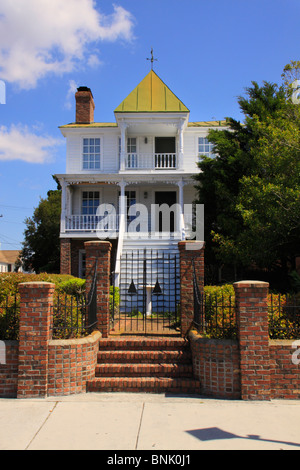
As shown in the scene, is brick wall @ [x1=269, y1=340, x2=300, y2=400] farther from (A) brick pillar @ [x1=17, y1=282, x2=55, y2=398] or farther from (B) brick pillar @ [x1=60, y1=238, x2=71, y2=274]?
(B) brick pillar @ [x1=60, y1=238, x2=71, y2=274]

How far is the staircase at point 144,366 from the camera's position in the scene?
5.94 m

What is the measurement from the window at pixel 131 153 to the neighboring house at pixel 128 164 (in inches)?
2.0

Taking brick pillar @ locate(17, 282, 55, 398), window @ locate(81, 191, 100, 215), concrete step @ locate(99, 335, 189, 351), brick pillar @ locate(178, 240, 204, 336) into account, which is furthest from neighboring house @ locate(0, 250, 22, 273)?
brick pillar @ locate(17, 282, 55, 398)

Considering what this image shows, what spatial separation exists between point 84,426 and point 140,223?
1499 centimetres

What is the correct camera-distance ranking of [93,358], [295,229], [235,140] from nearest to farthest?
[93,358]
[295,229]
[235,140]

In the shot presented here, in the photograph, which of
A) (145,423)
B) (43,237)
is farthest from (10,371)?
(43,237)

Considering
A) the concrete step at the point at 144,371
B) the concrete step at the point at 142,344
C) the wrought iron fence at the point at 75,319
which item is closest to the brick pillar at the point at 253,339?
the concrete step at the point at 144,371

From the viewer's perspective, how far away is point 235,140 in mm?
11961

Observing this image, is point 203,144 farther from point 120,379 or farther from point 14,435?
point 14,435

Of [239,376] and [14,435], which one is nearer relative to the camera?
[14,435]

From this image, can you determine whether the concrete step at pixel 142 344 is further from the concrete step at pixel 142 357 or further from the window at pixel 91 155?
the window at pixel 91 155

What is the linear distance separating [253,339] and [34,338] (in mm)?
3267

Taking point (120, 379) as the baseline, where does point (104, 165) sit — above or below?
above

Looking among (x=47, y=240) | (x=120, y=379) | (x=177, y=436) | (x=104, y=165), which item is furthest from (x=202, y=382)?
(x=47, y=240)
